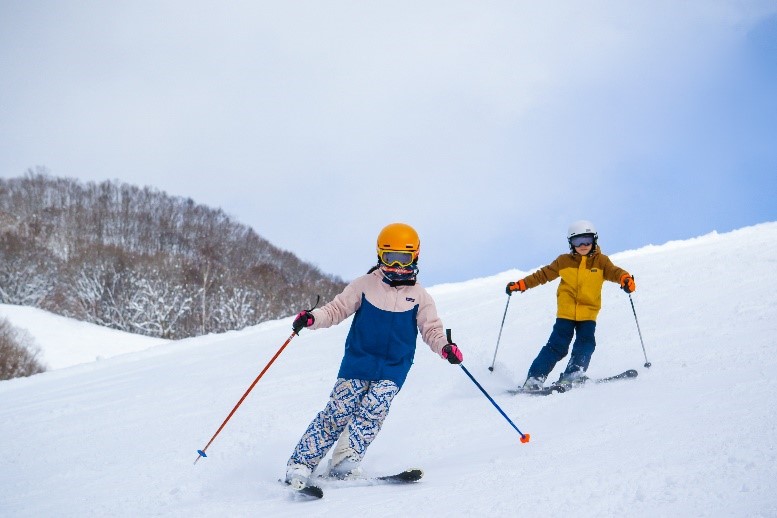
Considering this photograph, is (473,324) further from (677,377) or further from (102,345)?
(102,345)

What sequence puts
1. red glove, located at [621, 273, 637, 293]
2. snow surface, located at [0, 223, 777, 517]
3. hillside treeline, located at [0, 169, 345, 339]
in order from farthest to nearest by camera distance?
hillside treeline, located at [0, 169, 345, 339] → red glove, located at [621, 273, 637, 293] → snow surface, located at [0, 223, 777, 517]

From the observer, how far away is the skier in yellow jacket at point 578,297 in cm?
537

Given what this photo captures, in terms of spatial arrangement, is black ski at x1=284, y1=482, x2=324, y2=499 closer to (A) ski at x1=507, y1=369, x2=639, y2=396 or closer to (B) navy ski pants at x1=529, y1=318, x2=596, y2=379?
(A) ski at x1=507, y1=369, x2=639, y2=396

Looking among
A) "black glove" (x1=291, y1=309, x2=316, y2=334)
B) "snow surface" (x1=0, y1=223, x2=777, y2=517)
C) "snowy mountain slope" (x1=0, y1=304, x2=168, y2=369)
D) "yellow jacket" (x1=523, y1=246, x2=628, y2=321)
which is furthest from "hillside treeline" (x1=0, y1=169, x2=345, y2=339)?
"black glove" (x1=291, y1=309, x2=316, y2=334)

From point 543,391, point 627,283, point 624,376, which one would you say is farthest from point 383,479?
point 627,283

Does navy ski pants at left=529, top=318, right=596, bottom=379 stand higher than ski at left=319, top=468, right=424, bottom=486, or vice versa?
navy ski pants at left=529, top=318, right=596, bottom=379

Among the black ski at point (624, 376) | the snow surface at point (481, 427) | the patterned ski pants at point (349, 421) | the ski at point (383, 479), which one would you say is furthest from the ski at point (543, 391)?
the ski at point (383, 479)

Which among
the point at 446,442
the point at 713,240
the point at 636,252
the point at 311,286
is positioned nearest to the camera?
the point at 446,442

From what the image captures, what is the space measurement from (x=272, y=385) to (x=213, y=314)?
40643mm

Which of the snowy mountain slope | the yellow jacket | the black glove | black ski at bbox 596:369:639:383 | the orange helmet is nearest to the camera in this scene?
the black glove

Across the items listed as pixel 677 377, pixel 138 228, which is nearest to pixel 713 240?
pixel 677 377

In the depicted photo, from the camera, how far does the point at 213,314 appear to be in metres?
45.6

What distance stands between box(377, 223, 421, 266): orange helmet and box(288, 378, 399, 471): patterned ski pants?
0.84m

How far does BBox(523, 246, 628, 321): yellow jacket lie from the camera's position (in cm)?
553
